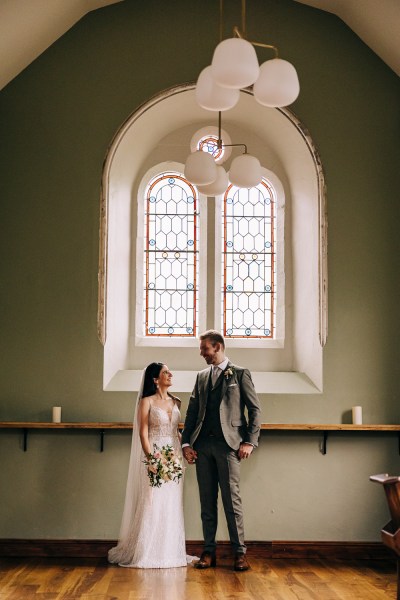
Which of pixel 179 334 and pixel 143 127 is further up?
pixel 143 127

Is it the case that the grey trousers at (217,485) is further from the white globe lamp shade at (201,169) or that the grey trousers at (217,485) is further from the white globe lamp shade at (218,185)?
the white globe lamp shade at (201,169)

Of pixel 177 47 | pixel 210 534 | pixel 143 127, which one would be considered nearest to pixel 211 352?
pixel 210 534

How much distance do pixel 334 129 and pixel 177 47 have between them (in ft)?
4.99

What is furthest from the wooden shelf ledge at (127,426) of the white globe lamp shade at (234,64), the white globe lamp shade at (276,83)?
the white globe lamp shade at (234,64)

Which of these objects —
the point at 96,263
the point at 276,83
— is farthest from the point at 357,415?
the point at 276,83

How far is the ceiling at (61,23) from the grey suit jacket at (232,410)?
294 cm

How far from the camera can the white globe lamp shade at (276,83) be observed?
410cm

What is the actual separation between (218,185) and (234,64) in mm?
1822

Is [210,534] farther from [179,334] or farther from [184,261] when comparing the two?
[184,261]

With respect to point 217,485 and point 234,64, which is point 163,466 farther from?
point 234,64

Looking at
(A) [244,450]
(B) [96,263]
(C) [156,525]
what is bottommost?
(C) [156,525]

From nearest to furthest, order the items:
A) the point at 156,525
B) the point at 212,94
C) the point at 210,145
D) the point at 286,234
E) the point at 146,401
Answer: the point at 212,94 < the point at 156,525 < the point at 146,401 < the point at 286,234 < the point at 210,145

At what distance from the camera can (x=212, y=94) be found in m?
4.40

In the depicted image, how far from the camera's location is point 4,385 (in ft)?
21.7
